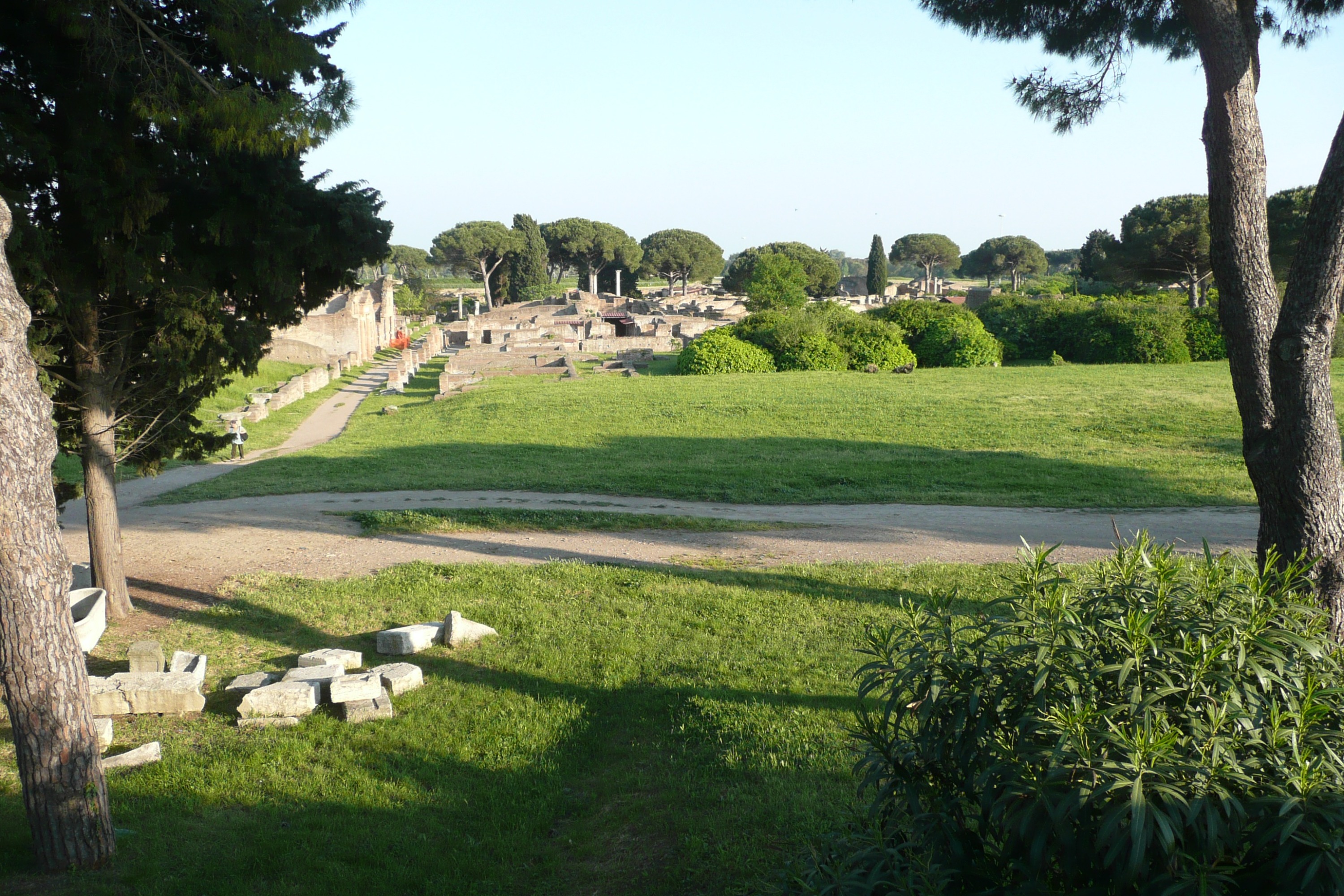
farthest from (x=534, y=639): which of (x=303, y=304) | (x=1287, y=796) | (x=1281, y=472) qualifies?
(x=1287, y=796)

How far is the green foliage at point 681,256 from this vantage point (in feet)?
292

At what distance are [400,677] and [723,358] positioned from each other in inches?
989

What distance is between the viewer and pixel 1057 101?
7062 mm

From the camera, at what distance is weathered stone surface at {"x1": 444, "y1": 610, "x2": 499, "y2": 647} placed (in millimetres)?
6895

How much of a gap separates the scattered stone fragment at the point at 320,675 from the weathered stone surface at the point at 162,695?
0.51 metres

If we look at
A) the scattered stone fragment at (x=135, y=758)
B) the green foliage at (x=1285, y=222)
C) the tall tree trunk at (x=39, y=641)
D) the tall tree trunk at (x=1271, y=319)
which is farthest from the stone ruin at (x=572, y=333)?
the tall tree trunk at (x=1271, y=319)

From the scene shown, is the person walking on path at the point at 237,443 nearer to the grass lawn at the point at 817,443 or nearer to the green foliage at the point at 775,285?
the grass lawn at the point at 817,443

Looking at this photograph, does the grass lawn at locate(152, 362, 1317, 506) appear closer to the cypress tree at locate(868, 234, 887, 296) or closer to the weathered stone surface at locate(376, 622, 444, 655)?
the weathered stone surface at locate(376, 622, 444, 655)

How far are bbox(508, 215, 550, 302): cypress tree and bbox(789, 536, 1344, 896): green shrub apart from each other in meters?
76.4

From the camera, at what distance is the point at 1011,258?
307ft

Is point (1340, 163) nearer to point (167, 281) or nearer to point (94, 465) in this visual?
point (167, 281)

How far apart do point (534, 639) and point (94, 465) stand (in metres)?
3.67

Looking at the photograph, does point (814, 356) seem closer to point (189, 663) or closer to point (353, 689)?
point (189, 663)

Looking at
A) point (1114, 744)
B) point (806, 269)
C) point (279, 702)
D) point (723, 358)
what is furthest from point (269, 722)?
point (806, 269)
